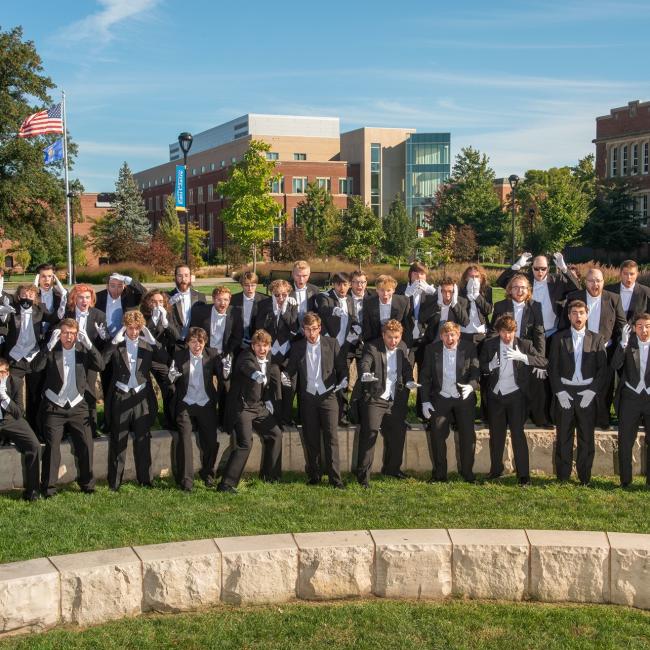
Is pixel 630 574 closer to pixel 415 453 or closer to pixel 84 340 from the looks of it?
→ pixel 415 453

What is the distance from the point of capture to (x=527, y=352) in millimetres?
9102

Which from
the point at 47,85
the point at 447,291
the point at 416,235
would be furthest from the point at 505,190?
the point at 447,291

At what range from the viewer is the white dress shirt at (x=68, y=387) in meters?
8.63

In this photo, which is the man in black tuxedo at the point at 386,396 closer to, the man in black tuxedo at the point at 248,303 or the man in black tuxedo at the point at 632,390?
the man in black tuxedo at the point at 248,303

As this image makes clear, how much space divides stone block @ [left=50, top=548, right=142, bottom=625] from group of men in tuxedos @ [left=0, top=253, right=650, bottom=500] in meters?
2.40

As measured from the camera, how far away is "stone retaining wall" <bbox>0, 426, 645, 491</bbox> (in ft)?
30.2

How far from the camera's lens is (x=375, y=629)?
6004 millimetres

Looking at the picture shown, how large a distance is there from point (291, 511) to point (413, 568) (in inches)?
69.4

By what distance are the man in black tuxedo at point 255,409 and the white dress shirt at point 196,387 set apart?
334mm

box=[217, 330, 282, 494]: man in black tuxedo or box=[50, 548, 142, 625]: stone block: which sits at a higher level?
box=[217, 330, 282, 494]: man in black tuxedo

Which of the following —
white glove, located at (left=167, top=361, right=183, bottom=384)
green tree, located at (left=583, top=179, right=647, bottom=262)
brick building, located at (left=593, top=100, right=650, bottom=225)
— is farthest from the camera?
brick building, located at (left=593, top=100, right=650, bottom=225)

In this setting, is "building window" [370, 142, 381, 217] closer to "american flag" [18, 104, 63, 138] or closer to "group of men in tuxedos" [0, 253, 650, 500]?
"american flag" [18, 104, 63, 138]

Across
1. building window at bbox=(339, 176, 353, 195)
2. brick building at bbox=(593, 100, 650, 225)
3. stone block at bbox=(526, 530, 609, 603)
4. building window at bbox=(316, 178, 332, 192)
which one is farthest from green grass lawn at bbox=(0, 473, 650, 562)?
building window at bbox=(339, 176, 353, 195)

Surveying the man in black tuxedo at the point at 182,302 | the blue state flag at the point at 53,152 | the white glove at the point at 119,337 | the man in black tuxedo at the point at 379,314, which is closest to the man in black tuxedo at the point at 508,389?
the man in black tuxedo at the point at 379,314
